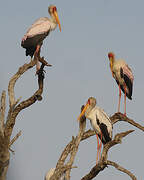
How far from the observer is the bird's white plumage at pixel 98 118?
1289cm

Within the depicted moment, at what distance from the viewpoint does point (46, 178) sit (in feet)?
50.0

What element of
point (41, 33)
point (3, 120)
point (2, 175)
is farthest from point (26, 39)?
point (2, 175)

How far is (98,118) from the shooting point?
43.0 ft

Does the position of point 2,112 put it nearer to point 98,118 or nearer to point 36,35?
point 98,118

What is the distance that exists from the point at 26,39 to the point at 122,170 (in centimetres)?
450

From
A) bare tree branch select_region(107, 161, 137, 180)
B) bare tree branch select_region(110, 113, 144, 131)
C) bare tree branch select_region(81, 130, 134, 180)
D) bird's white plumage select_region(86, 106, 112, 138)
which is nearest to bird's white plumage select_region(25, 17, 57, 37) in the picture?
bird's white plumage select_region(86, 106, 112, 138)

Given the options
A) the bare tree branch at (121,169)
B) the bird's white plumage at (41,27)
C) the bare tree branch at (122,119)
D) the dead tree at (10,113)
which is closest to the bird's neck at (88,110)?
the bare tree branch at (122,119)

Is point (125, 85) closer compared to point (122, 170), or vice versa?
point (122, 170)

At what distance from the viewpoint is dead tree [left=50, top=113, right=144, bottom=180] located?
10891 millimetres

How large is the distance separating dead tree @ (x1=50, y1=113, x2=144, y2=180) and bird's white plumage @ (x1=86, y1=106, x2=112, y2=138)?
0.54ft

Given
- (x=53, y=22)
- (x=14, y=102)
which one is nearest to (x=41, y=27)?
(x=53, y=22)

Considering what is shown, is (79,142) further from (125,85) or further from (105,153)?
(125,85)

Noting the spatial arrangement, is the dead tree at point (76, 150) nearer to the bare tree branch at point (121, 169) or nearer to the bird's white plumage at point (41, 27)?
the bare tree branch at point (121, 169)

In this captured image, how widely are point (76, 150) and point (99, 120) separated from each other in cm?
143
